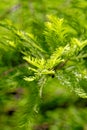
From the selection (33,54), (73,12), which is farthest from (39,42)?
(73,12)

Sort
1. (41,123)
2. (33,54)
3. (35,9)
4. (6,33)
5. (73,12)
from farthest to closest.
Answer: (41,123), (35,9), (73,12), (6,33), (33,54)

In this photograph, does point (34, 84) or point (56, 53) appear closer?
point (56, 53)

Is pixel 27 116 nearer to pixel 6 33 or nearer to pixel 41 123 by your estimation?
pixel 6 33

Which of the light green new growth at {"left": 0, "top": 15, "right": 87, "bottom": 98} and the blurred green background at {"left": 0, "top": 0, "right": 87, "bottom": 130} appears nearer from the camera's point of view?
the light green new growth at {"left": 0, "top": 15, "right": 87, "bottom": 98}

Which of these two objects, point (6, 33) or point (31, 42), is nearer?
point (31, 42)

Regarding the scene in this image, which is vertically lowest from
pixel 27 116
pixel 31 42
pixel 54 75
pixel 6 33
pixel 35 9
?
pixel 27 116

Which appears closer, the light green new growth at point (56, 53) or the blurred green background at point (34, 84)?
the light green new growth at point (56, 53)

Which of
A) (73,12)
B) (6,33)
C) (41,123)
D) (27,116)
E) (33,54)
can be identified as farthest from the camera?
(41,123)

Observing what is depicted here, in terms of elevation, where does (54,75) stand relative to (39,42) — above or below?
below
